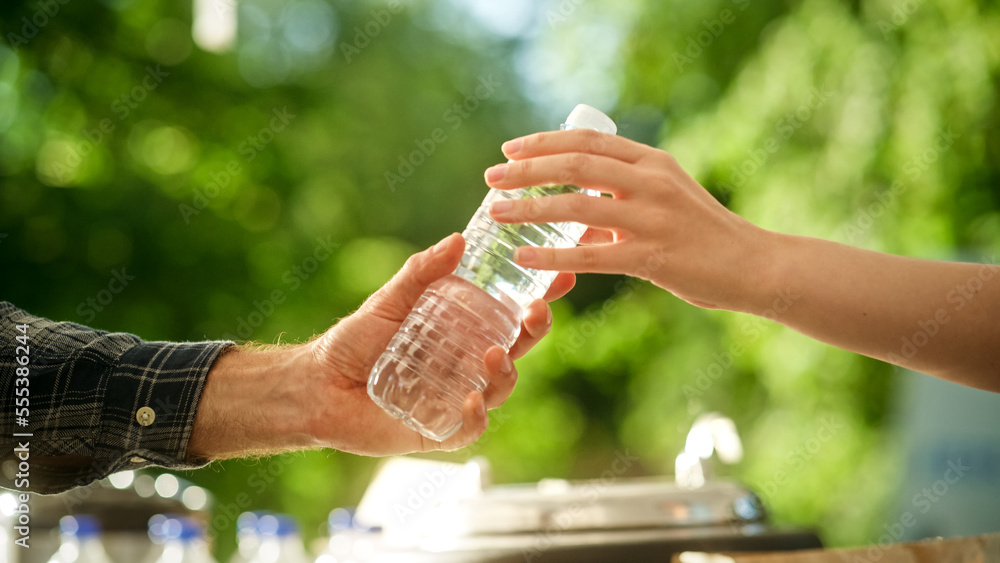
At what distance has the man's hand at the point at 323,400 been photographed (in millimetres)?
1246

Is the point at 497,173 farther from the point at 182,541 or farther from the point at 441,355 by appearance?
the point at 182,541

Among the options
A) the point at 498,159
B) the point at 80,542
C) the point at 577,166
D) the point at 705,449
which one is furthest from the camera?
the point at 498,159

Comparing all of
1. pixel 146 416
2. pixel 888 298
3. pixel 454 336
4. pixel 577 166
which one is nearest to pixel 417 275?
pixel 454 336

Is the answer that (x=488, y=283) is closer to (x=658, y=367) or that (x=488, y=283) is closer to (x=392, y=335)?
(x=392, y=335)

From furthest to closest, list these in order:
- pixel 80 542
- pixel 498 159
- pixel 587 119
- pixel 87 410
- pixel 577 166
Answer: pixel 498 159
pixel 80 542
pixel 87 410
pixel 587 119
pixel 577 166

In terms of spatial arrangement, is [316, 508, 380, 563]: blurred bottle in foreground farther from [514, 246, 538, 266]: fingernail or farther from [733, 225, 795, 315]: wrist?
[733, 225, 795, 315]: wrist

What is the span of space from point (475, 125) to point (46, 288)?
2797mm

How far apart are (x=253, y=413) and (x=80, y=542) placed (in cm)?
73

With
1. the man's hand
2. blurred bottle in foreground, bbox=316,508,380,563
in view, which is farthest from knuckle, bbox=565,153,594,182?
blurred bottle in foreground, bbox=316,508,380,563

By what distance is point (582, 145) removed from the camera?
3.27 feet

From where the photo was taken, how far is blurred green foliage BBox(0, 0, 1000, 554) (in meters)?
3.22

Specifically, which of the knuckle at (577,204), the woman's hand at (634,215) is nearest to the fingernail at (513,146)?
the woman's hand at (634,215)

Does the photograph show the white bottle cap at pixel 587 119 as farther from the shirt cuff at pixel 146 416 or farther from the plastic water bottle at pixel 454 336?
the shirt cuff at pixel 146 416

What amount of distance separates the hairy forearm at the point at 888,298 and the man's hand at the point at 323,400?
1.19 feet
